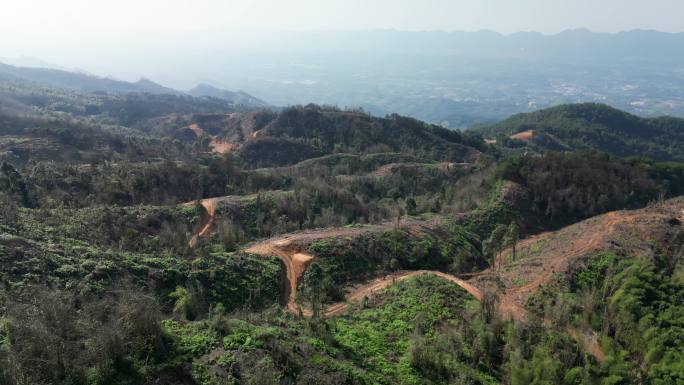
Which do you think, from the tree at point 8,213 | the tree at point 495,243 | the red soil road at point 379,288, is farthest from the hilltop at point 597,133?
the tree at point 8,213

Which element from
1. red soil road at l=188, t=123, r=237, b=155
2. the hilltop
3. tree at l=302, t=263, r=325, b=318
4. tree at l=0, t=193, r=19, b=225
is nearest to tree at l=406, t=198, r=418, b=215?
tree at l=302, t=263, r=325, b=318

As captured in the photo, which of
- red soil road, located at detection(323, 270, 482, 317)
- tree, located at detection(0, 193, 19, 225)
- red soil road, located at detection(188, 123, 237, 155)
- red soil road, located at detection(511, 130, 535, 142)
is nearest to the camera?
red soil road, located at detection(323, 270, 482, 317)

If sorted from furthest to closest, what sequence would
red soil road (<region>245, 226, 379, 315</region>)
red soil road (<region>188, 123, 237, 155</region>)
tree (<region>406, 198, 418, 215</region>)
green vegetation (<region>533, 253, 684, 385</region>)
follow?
red soil road (<region>188, 123, 237, 155</region>), tree (<region>406, 198, 418, 215</region>), red soil road (<region>245, 226, 379, 315</region>), green vegetation (<region>533, 253, 684, 385</region>)

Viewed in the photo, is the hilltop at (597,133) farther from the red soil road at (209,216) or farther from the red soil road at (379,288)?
the red soil road at (379,288)

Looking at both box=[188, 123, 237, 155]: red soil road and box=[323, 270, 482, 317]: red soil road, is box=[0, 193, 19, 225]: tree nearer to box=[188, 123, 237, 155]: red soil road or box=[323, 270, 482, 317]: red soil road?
box=[323, 270, 482, 317]: red soil road

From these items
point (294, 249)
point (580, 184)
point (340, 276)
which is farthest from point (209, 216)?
point (580, 184)

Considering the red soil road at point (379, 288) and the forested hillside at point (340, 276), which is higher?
the forested hillside at point (340, 276)

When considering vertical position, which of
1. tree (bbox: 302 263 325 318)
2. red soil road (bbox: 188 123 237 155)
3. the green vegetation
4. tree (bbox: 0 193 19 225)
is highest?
tree (bbox: 0 193 19 225)

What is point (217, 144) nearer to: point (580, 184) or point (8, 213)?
point (8, 213)
